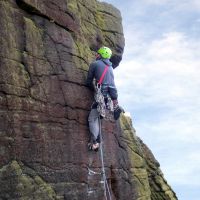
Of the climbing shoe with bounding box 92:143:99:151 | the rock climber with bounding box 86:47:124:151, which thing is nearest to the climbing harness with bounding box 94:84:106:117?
the rock climber with bounding box 86:47:124:151

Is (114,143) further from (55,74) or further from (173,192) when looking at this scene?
(173,192)

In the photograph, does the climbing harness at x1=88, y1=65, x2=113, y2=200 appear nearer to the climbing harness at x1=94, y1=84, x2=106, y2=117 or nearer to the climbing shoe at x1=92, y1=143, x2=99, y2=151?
the climbing harness at x1=94, y1=84, x2=106, y2=117

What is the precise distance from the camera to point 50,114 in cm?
1505

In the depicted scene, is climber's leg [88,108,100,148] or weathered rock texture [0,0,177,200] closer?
weathered rock texture [0,0,177,200]

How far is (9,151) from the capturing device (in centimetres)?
1355

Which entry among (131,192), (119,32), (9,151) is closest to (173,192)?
(131,192)

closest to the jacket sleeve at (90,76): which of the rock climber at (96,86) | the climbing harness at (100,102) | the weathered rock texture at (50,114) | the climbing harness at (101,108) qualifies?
the rock climber at (96,86)

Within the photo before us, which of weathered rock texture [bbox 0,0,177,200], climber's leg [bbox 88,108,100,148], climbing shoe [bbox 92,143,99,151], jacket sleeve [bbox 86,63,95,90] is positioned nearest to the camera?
weathered rock texture [bbox 0,0,177,200]

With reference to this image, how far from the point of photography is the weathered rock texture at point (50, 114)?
1381 centimetres

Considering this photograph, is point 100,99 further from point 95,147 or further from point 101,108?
point 95,147

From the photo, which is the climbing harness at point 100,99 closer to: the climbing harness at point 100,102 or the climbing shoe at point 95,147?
the climbing harness at point 100,102

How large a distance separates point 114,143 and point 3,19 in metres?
6.56

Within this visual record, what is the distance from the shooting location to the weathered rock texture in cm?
1381

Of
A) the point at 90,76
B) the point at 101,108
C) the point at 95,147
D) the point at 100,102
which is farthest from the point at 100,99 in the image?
the point at 95,147
